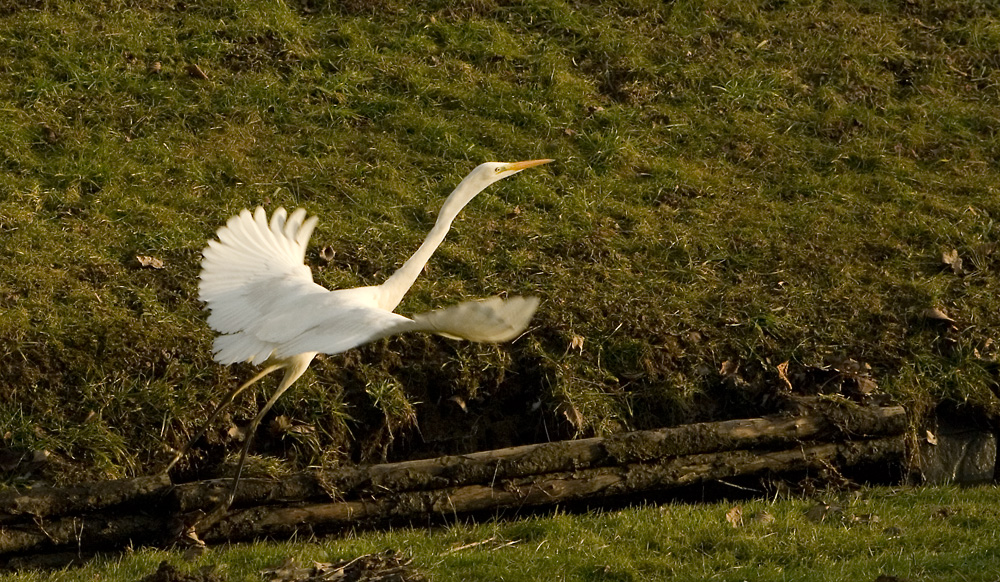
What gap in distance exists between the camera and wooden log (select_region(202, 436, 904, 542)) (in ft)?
18.8

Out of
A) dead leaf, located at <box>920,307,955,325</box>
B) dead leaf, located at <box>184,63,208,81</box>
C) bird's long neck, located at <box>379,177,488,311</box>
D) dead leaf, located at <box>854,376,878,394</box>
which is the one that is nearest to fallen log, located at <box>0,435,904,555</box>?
dead leaf, located at <box>854,376,878,394</box>

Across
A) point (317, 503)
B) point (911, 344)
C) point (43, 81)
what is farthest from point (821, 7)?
point (317, 503)

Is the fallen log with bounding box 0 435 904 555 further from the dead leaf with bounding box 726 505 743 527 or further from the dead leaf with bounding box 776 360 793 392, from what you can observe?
the dead leaf with bounding box 776 360 793 392

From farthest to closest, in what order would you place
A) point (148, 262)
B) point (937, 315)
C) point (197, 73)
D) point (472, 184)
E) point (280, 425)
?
point (197, 73) → point (937, 315) → point (148, 262) → point (280, 425) → point (472, 184)

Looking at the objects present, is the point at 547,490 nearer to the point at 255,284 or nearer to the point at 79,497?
the point at 255,284

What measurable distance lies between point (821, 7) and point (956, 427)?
5129 millimetres

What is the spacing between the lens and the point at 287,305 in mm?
5777

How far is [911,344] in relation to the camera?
7414 mm

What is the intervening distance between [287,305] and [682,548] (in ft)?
7.09

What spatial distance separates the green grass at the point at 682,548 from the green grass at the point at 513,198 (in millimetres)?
955

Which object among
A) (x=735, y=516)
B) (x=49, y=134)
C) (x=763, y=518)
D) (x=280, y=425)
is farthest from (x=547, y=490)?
(x=49, y=134)

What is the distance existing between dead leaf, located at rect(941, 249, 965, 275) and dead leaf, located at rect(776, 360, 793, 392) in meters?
1.70

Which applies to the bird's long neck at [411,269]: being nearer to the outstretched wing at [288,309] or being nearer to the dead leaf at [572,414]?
the outstretched wing at [288,309]

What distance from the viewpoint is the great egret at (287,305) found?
5020mm
